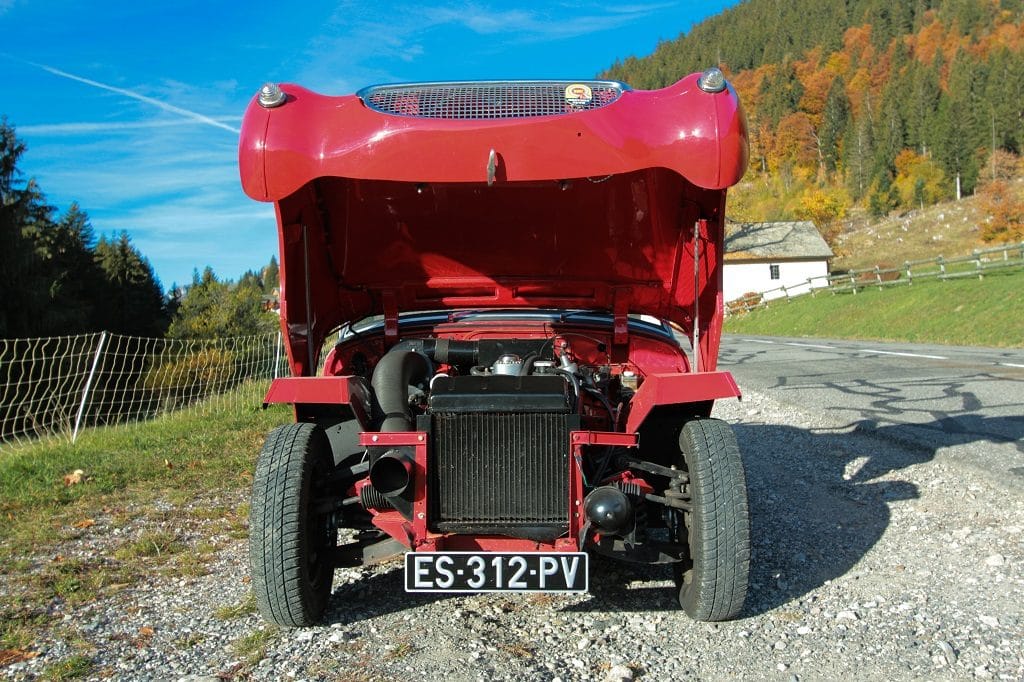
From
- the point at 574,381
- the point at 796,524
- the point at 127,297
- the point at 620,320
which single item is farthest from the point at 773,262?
the point at 574,381

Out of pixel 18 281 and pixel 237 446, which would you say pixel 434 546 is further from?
pixel 18 281

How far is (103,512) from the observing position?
5.44 meters

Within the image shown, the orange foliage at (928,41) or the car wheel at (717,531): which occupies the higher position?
the orange foliage at (928,41)

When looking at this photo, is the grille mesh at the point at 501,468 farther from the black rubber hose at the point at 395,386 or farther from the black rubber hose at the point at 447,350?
the black rubber hose at the point at 447,350

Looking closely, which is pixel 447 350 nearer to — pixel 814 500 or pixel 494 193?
pixel 494 193

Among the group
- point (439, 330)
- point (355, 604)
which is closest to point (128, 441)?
point (439, 330)

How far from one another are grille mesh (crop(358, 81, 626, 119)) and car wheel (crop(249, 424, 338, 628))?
5.21 ft

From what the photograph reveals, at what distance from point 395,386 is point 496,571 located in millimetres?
1033

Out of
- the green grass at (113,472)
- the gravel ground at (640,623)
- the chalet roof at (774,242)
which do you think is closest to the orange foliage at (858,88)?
the chalet roof at (774,242)

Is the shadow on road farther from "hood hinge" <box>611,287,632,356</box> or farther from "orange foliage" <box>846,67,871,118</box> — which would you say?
"orange foliage" <box>846,67,871,118</box>

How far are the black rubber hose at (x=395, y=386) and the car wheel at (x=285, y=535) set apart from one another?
38 centimetres

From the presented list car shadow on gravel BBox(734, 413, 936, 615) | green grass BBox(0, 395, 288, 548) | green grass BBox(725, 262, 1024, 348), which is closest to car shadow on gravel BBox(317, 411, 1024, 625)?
car shadow on gravel BBox(734, 413, 936, 615)

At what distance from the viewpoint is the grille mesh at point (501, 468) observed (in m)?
3.30

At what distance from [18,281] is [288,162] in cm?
2563
